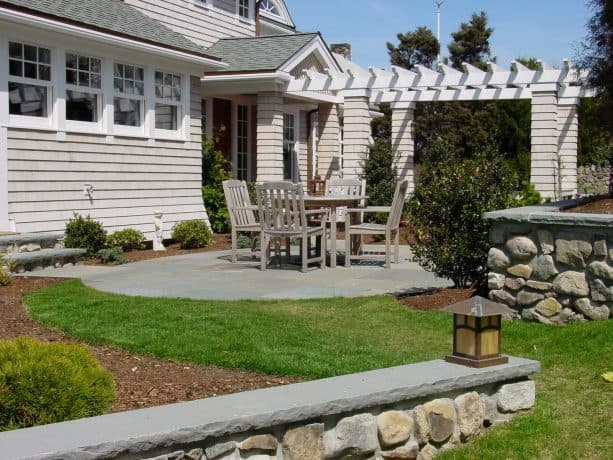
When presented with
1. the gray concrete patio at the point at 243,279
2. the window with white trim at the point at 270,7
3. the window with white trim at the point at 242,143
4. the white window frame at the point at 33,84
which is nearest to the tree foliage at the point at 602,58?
the gray concrete patio at the point at 243,279

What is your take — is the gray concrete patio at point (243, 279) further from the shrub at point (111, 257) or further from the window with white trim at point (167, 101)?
the window with white trim at point (167, 101)

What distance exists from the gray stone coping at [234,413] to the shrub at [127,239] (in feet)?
31.3

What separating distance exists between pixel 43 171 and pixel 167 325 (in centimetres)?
644

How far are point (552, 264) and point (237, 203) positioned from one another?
5.78m

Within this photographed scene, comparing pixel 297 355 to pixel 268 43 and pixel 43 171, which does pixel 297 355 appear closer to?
pixel 43 171

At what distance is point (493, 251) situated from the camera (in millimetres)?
7266

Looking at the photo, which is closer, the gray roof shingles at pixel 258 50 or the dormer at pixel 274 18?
the gray roof shingles at pixel 258 50

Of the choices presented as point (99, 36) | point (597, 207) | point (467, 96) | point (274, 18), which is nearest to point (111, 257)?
point (99, 36)

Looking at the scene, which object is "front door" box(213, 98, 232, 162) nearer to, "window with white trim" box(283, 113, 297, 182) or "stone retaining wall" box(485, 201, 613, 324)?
"window with white trim" box(283, 113, 297, 182)

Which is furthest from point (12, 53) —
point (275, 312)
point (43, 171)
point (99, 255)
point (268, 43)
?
point (268, 43)

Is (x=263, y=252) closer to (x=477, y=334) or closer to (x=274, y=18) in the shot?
(x=477, y=334)

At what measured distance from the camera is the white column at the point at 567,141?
65.5 feet

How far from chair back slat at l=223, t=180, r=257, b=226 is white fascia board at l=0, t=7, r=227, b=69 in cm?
339

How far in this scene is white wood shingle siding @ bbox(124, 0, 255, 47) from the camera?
16.9m
